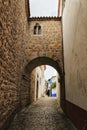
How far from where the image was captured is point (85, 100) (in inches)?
107

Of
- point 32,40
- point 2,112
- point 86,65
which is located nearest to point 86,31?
point 86,65

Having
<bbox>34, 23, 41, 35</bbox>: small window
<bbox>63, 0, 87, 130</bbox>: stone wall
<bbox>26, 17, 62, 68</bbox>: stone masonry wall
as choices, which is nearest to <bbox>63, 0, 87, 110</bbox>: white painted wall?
<bbox>63, 0, 87, 130</bbox>: stone wall

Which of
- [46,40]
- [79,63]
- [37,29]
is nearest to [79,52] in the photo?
[79,63]

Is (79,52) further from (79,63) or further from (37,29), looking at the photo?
(37,29)

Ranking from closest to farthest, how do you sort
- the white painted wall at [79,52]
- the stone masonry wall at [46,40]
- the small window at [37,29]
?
the white painted wall at [79,52], the stone masonry wall at [46,40], the small window at [37,29]

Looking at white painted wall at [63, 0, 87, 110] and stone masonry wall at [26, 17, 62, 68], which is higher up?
stone masonry wall at [26, 17, 62, 68]

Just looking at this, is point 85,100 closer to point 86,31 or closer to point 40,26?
point 86,31

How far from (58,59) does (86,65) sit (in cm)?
390

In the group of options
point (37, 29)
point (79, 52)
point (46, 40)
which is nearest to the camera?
point (79, 52)

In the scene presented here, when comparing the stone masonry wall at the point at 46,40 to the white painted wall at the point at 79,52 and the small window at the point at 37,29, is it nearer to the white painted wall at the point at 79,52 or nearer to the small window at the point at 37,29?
the small window at the point at 37,29

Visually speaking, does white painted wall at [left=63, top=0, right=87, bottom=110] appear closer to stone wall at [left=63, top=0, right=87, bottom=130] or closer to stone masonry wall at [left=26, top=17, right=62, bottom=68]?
stone wall at [left=63, top=0, right=87, bottom=130]

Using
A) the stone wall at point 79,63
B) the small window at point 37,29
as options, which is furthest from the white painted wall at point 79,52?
the small window at point 37,29

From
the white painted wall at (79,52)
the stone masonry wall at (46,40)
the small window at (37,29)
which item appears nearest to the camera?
the white painted wall at (79,52)

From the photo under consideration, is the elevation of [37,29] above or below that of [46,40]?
above
